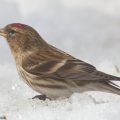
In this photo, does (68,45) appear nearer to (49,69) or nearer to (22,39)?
(22,39)

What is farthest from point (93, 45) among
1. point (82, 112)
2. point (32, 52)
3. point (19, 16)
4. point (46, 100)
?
point (82, 112)

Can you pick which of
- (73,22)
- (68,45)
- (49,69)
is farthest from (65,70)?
(73,22)

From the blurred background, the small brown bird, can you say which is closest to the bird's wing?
the small brown bird

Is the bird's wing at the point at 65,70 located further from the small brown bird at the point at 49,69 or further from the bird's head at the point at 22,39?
the bird's head at the point at 22,39

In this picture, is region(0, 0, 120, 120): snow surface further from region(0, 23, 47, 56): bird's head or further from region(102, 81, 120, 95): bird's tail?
region(0, 23, 47, 56): bird's head

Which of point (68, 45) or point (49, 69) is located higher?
point (49, 69)

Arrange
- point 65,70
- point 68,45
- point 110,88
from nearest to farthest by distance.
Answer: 1. point 110,88
2. point 65,70
3. point 68,45
